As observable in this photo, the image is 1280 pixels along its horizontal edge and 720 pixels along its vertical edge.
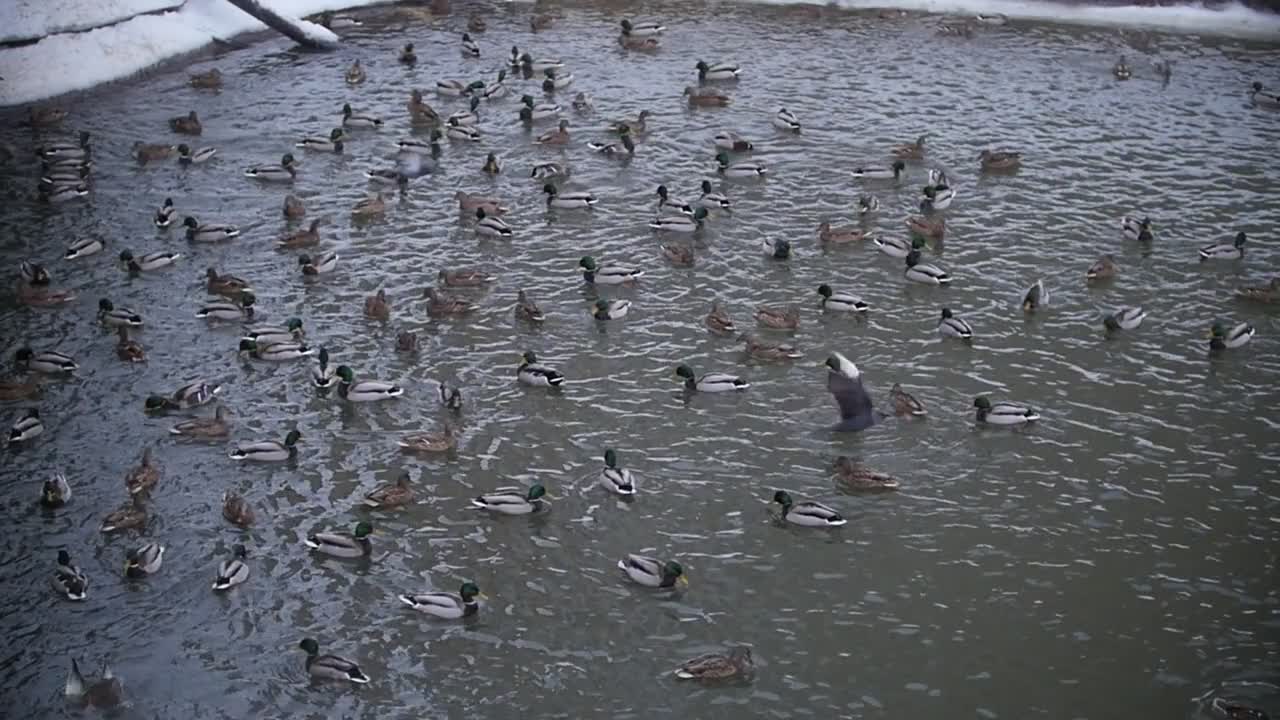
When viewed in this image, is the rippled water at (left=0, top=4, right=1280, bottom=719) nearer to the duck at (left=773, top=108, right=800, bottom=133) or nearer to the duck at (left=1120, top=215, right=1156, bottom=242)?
the duck at (left=773, top=108, right=800, bottom=133)

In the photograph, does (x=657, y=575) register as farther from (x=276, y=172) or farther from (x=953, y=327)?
(x=276, y=172)

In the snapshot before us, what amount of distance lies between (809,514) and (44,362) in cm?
1233

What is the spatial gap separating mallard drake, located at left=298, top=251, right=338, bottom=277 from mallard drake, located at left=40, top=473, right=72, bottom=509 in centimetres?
730

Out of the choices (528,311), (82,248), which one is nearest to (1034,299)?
(528,311)

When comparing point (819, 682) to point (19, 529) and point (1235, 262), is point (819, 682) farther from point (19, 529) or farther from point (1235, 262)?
point (1235, 262)

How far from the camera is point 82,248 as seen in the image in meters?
25.6

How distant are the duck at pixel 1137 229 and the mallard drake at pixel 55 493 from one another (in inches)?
742

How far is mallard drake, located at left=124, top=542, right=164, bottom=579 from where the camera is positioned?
17.2 m

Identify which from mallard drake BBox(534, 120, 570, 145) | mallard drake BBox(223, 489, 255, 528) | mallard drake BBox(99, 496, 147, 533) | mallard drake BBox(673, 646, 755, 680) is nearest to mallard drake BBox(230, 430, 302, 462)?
mallard drake BBox(223, 489, 255, 528)

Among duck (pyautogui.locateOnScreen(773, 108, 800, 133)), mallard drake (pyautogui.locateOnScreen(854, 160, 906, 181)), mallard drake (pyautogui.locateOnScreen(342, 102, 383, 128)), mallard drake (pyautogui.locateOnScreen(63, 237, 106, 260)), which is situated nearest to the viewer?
mallard drake (pyautogui.locateOnScreen(63, 237, 106, 260))

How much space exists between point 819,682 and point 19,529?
10554mm

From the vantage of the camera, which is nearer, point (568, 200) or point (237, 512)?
point (237, 512)

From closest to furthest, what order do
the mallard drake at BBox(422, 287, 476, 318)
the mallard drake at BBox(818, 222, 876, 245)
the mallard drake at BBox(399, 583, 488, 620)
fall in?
A: the mallard drake at BBox(399, 583, 488, 620) < the mallard drake at BBox(422, 287, 476, 318) < the mallard drake at BBox(818, 222, 876, 245)

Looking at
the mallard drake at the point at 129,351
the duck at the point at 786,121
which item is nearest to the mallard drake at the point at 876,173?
the duck at the point at 786,121
